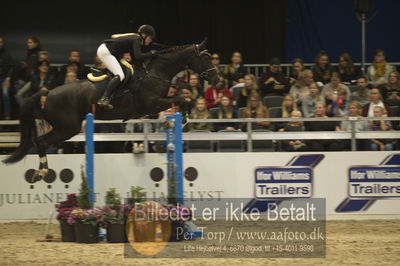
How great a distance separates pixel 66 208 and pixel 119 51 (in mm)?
2125

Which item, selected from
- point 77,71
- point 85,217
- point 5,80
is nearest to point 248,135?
point 85,217

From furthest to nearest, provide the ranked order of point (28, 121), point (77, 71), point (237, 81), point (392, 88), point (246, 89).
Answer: point (237, 81)
point (77, 71)
point (392, 88)
point (246, 89)
point (28, 121)

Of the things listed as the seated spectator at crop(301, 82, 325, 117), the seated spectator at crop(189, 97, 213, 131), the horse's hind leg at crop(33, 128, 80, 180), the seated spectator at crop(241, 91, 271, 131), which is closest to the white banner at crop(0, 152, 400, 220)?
the seated spectator at crop(189, 97, 213, 131)

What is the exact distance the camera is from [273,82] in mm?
12156

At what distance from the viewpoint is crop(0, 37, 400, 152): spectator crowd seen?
11.2 meters

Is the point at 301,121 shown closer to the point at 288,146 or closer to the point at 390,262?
the point at 288,146

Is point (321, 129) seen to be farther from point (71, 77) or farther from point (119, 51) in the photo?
point (71, 77)

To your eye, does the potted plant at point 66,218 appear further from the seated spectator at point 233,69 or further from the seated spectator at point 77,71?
the seated spectator at point 233,69

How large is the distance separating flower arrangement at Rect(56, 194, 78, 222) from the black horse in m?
0.55

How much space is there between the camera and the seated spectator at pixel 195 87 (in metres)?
11.6

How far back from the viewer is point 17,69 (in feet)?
40.5

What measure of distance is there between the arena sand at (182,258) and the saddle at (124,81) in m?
1.98

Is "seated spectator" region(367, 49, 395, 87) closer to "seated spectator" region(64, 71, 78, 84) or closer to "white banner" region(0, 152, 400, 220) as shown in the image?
"white banner" region(0, 152, 400, 220)

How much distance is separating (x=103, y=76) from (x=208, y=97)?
253cm
